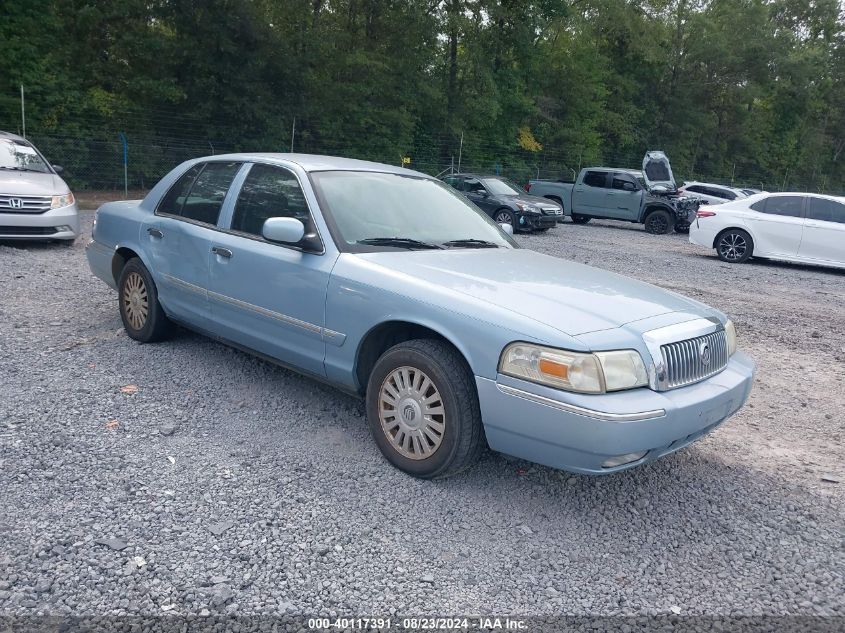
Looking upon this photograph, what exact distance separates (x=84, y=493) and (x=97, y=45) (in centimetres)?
2344

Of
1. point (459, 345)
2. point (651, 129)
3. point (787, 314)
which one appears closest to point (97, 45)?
point (787, 314)

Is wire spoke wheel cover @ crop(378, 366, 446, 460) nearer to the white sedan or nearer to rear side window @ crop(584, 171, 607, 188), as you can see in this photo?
the white sedan

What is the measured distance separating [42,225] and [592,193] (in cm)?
1547

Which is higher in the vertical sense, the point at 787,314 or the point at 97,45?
the point at 97,45

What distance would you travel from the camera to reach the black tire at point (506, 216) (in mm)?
17516

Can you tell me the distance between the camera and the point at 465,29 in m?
31.3

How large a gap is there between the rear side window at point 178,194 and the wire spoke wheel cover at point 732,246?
11786mm

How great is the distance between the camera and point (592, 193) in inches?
835

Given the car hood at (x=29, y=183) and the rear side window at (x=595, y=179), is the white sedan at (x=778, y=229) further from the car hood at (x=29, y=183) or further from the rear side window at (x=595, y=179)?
the car hood at (x=29, y=183)

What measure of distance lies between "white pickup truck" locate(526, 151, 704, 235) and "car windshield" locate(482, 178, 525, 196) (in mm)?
3279

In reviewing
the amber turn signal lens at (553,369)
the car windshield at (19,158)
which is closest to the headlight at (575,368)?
the amber turn signal lens at (553,369)

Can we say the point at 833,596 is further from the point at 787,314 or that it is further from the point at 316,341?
the point at 787,314

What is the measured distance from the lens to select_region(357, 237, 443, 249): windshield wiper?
4.23 meters

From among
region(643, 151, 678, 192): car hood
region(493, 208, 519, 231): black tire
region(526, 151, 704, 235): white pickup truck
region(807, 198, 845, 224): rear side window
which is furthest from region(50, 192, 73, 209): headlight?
region(643, 151, 678, 192): car hood
